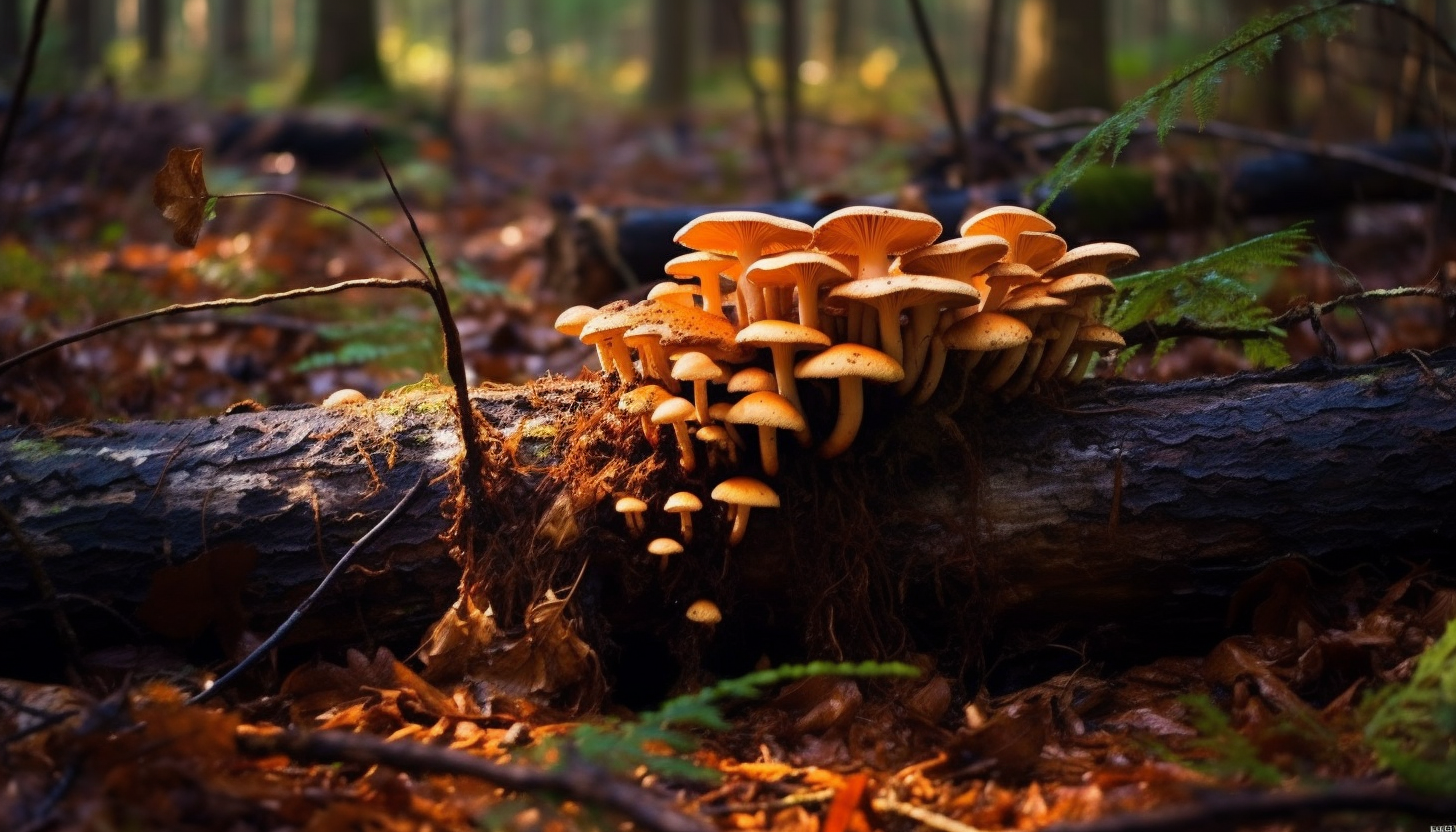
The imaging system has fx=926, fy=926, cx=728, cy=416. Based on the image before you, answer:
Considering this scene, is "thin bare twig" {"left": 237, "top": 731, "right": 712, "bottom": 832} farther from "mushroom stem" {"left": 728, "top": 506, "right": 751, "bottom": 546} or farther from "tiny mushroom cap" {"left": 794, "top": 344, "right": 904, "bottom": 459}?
"tiny mushroom cap" {"left": 794, "top": 344, "right": 904, "bottom": 459}

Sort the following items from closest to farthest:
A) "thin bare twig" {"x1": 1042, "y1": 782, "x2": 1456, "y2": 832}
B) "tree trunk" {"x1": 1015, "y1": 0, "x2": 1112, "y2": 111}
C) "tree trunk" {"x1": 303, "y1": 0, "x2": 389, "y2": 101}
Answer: "thin bare twig" {"x1": 1042, "y1": 782, "x2": 1456, "y2": 832} < "tree trunk" {"x1": 1015, "y1": 0, "x2": 1112, "y2": 111} < "tree trunk" {"x1": 303, "y1": 0, "x2": 389, "y2": 101}

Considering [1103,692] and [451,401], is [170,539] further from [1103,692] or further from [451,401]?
[1103,692]

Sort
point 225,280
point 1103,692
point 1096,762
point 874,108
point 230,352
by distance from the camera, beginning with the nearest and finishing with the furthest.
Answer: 1. point 1096,762
2. point 1103,692
3. point 230,352
4. point 225,280
5. point 874,108

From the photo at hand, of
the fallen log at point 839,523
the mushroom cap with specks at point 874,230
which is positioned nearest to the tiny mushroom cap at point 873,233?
the mushroom cap with specks at point 874,230

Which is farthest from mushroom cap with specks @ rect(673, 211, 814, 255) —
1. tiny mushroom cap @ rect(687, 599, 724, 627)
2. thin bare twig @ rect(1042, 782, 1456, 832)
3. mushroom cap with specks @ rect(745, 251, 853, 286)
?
thin bare twig @ rect(1042, 782, 1456, 832)

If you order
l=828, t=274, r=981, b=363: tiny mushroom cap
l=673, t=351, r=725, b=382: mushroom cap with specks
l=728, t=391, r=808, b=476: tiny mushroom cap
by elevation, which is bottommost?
l=728, t=391, r=808, b=476: tiny mushroom cap

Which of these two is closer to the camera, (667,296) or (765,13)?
(667,296)

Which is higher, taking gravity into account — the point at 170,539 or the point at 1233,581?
the point at 170,539

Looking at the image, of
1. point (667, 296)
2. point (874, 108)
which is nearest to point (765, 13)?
point (874, 108)
